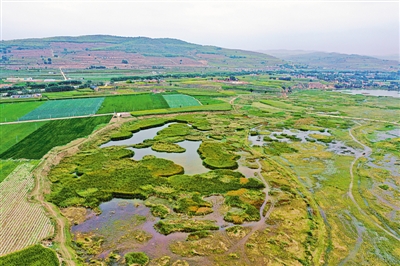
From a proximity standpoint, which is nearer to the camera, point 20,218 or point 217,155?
point 20,218

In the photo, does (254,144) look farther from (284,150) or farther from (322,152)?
(322,152)

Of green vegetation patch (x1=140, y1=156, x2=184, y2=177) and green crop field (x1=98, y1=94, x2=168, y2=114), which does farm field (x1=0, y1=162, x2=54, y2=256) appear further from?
green crop field (x1=98, y1=94, x2=168, y2=114)

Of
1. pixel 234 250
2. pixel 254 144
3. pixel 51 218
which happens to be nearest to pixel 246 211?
pixel 234 250

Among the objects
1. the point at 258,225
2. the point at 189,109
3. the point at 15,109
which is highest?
the point at 15,109

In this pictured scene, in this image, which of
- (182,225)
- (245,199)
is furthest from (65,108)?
(245,199)

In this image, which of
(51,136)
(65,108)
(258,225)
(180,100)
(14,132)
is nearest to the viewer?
(258,225)

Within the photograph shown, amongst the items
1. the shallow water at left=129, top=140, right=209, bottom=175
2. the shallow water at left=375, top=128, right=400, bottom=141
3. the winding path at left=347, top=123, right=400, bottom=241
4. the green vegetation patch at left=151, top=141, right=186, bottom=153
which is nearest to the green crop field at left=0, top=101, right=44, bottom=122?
the shallow water at left=129, top=140, right=209, bottom=175

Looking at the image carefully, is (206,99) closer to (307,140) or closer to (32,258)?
(307,140)
